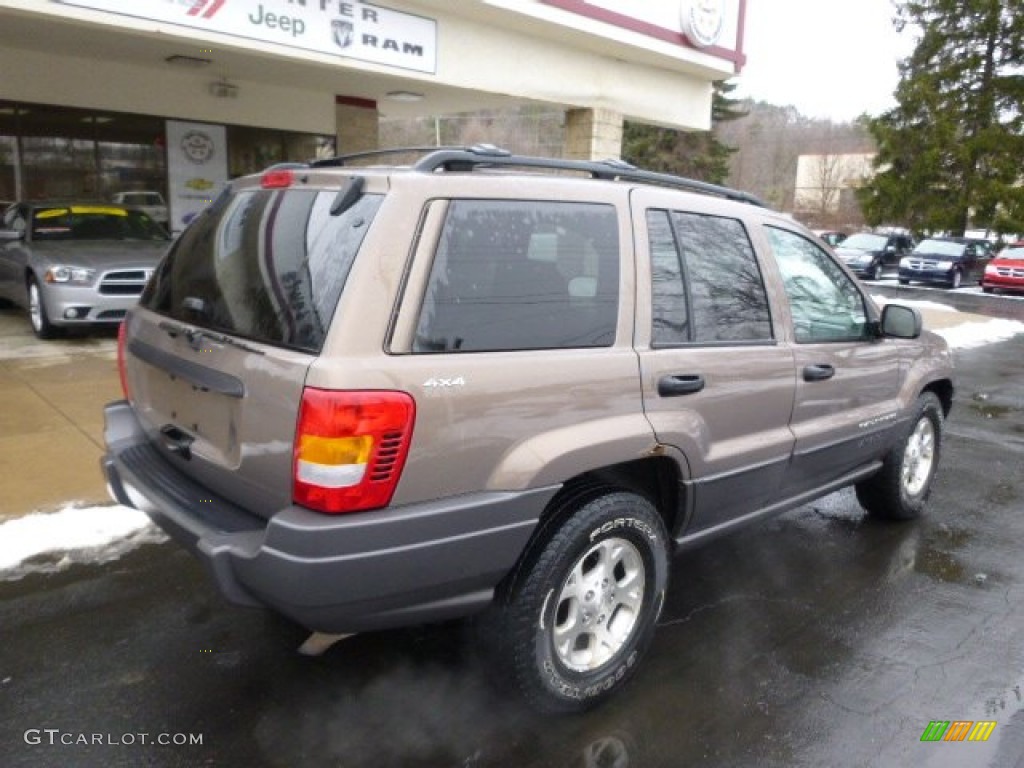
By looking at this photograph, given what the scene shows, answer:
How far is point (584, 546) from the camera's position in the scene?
275 centimetres

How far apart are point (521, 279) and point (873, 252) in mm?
26364

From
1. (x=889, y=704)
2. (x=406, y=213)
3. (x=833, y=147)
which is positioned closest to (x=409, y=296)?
(x=406, y=213)

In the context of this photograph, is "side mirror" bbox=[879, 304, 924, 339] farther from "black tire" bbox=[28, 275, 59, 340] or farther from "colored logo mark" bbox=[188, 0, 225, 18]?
"black tire" bbox=[28, 275, 59, 340]

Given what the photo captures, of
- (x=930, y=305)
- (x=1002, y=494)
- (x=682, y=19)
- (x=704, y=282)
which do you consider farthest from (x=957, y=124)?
(x=704, y=282)

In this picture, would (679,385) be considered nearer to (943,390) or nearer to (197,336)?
(197,336)

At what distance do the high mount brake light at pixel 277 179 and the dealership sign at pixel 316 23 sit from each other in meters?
5.52

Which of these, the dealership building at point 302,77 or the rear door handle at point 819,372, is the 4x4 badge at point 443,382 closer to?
the rear door handle at point 819,372

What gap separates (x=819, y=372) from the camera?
370 cm

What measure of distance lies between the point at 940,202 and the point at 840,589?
31.2 m

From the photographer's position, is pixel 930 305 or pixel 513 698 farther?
pixel 930 305

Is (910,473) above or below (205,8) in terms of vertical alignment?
below

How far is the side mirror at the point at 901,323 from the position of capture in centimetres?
416

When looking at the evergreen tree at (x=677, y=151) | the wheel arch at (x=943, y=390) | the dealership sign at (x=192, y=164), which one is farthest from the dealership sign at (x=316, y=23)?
the evergreen tree at (x=677, y=151)

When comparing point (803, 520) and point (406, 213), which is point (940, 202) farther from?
point (406, 213)
